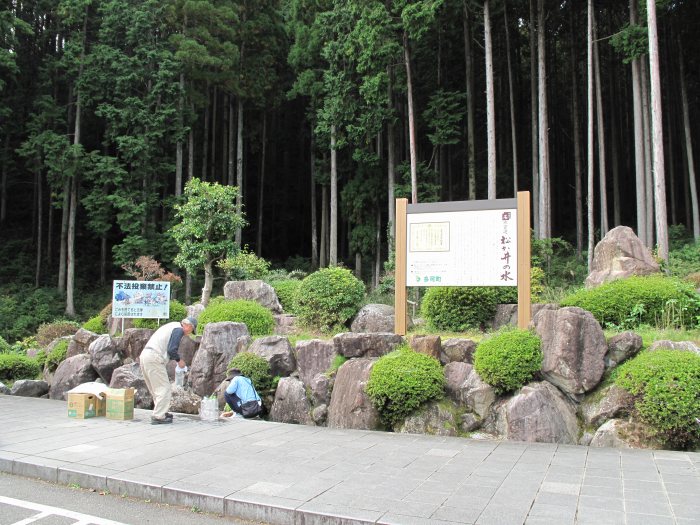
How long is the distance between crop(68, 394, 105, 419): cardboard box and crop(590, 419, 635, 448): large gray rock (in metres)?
7.28

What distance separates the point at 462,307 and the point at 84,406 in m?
6.54

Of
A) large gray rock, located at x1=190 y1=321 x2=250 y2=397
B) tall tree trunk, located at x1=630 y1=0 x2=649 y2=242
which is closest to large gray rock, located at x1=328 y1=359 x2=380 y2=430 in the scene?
large gray rock, located at x1=190 y1=321 x2=250 y2=397

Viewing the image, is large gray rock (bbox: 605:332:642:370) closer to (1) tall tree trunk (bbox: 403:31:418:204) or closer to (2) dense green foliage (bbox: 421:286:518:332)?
(2) dense green foliage (bbox: 421:286:518:332)

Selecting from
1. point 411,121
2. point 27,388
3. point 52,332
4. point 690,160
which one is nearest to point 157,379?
point 27,388

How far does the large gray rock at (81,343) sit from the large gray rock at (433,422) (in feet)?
28.1

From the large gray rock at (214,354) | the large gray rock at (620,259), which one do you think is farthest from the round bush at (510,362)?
the large gray rock at (214,354)

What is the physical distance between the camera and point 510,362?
23.8 feet

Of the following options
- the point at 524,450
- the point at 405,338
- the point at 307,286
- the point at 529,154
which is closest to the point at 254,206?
the point at 529,154

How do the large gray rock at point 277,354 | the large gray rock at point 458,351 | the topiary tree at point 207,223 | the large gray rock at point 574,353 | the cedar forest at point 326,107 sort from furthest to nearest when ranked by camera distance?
the cedar forest at point 326,107 < the topiary tree at point 207,223 < the large gray rock at point 277,354 < the large gray rock at point 458,351 < the large gray rock at point 574,353

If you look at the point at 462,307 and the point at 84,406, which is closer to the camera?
the point at 84,406

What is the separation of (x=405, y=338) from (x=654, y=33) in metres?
10.9

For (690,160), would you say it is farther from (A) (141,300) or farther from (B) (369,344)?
(A) (141,300)

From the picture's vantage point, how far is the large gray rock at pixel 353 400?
25.5 feet

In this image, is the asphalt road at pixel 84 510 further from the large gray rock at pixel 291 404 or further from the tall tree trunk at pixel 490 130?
the tall tree trunk at pixel 490 130
